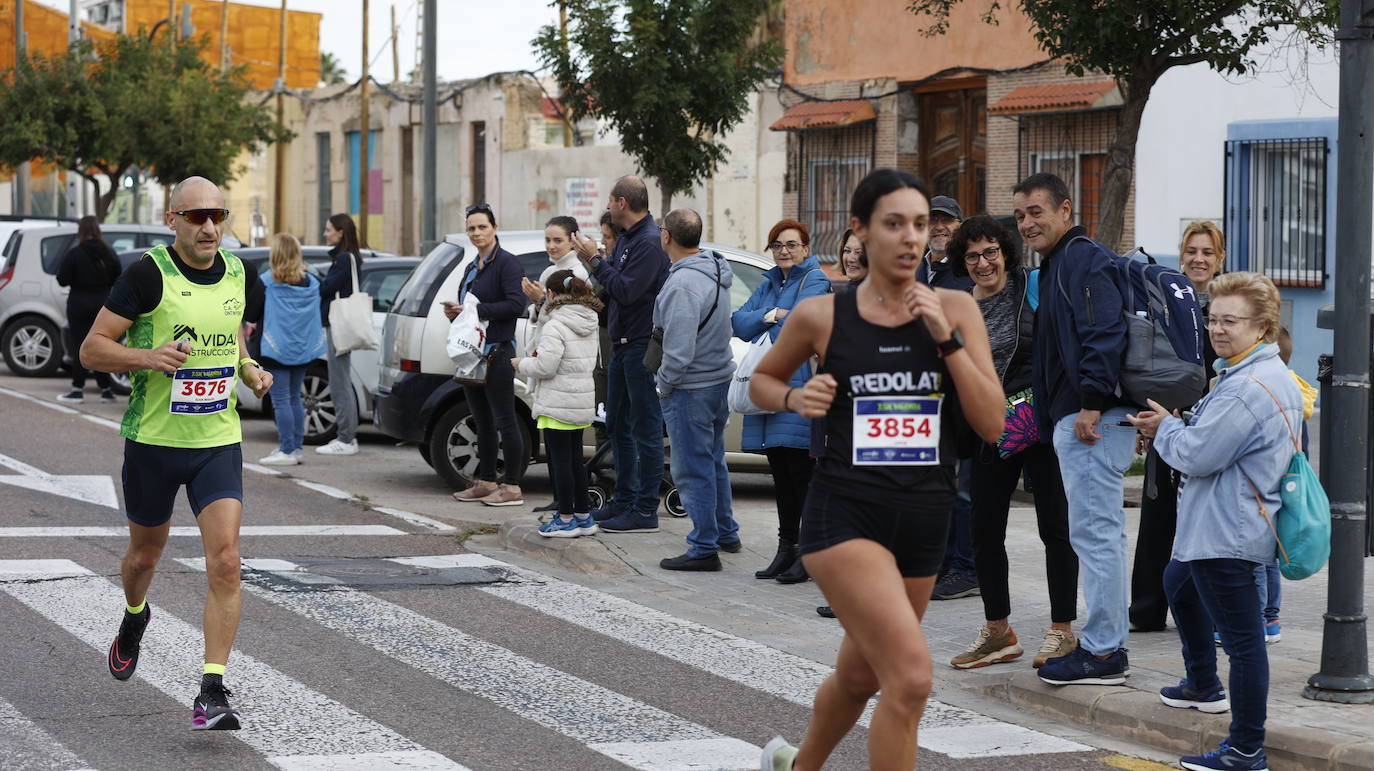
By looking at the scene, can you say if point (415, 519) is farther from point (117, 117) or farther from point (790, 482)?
point (117, 117)

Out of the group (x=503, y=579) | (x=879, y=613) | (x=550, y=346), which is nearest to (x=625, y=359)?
(x=550, y=346)

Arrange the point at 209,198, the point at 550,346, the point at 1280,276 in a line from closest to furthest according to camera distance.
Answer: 1. the point at 209,198
2. the point at 550,346
3. the point at 1280,276

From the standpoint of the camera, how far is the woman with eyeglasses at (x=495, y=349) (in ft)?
37.4

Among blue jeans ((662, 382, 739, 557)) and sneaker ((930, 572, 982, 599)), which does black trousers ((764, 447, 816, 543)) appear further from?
sneaker ((930, 572, 982, 599))

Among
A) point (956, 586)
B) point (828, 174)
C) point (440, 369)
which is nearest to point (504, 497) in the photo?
point (440, 369)

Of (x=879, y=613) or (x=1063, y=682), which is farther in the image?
(x=1063, y=682)

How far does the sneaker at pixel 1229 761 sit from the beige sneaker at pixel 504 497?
22.1 feet

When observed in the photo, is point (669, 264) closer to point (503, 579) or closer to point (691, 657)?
point (503, 579)

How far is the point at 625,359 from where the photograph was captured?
33.2ft

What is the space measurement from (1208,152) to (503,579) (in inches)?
482

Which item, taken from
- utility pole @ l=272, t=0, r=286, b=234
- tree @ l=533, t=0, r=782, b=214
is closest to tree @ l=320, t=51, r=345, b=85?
utility pole @ l=272, t=0, r=286, b=234

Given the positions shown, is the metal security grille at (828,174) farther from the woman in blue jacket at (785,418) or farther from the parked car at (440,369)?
the woman in blue jacket at (785,418)

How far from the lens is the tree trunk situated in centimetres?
1360

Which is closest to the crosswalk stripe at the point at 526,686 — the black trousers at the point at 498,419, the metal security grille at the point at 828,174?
the black trousers at the point at 498,419
